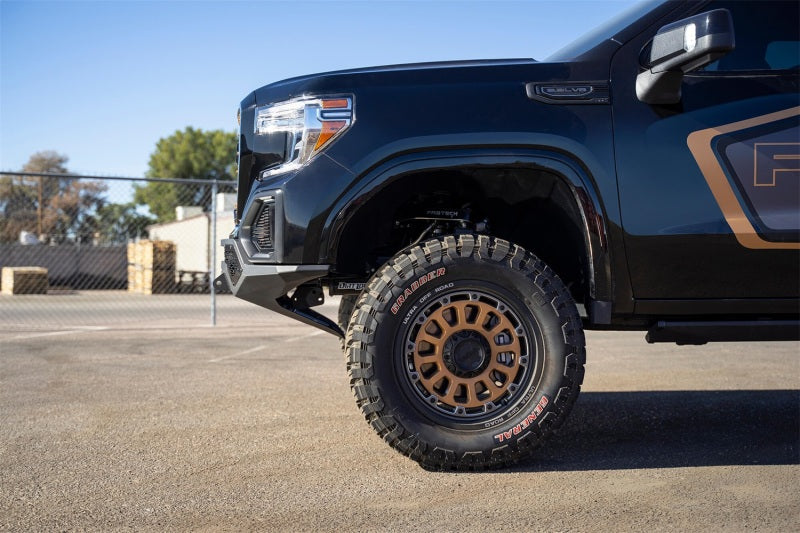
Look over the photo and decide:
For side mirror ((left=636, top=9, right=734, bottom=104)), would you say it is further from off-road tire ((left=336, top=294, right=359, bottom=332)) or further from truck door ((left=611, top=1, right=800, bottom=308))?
off-road tire ((left=336, top=294, right=359, bottom=332))

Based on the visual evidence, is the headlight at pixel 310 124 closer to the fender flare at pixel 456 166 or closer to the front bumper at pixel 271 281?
the fender flare at pixel 456 166

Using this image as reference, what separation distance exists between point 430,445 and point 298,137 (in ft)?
4.80

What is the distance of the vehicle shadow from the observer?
11.0 ft

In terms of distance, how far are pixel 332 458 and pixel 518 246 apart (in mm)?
1280

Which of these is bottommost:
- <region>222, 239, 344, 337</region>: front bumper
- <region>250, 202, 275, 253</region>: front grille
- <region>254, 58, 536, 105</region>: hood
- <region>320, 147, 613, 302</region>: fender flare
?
<region>222, 239, 344, 337</region>: front bumper

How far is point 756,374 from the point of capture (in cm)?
602

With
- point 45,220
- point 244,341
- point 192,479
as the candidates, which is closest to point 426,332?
point 192,479

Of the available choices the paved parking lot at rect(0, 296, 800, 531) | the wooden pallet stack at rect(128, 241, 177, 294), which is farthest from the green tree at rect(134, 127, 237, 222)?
the paved parking lot at rect(0, 296, 800, 531)

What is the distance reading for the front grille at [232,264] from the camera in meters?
3.48

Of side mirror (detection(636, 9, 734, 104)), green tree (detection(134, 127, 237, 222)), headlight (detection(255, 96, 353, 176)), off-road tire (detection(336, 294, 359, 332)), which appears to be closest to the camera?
side mirror (detection(636, 9, 734, 104))

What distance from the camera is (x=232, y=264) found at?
11.8ft

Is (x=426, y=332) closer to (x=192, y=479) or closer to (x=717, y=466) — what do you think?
(x=192, y=479)

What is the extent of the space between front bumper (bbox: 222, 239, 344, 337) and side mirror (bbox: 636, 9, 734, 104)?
5.40 ft

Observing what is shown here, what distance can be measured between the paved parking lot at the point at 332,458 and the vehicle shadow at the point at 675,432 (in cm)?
2
